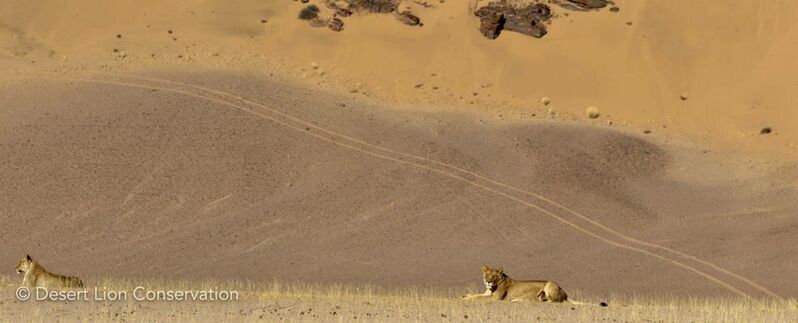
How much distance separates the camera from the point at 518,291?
33.5 metres

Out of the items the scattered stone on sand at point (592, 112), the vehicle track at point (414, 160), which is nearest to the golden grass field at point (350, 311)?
the vehicle track at point (414, 160)

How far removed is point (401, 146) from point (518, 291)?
18.1 m

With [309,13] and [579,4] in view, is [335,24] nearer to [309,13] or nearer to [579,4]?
[309,13]

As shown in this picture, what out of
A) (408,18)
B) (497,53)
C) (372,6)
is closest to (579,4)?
(497,53)

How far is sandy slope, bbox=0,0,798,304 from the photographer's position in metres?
45.1

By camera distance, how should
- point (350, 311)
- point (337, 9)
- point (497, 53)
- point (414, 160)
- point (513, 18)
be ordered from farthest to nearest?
1. point (337, 9)
2. point (513, 18)
3. point (497, 53)
4. point (414, 160)
5. point (350, 311)

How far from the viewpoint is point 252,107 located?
52.8m

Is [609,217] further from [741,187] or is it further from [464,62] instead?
[464,62]

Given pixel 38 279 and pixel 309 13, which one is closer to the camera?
pixel 38 279

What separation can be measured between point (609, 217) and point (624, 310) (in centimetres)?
1486

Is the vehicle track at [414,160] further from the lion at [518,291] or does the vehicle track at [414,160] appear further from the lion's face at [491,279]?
the lion's face at [491,279]

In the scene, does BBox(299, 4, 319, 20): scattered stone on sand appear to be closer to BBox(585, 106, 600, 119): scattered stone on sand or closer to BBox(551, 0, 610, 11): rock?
BBox(551, 0, 610, 11): rock

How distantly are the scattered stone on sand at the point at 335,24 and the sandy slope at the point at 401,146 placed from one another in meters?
0.27

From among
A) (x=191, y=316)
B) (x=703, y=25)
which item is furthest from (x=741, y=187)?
(x=191, y=316)
